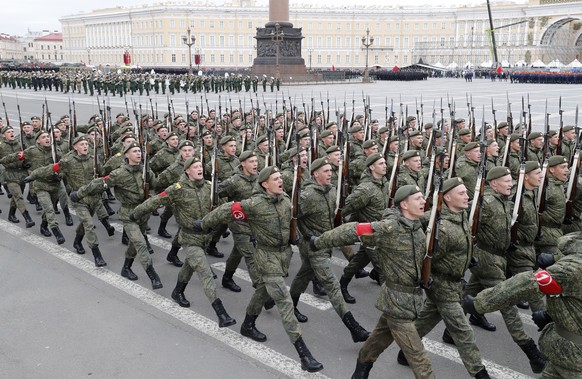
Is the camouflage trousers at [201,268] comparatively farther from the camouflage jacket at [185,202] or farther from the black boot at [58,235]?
the black boot at [58,235]

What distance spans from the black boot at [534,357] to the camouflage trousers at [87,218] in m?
5.64

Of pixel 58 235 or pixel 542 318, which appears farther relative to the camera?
pixel 58 235

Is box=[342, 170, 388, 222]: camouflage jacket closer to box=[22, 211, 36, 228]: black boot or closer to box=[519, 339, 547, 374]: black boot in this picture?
box=[519, 339, 547, 374]: black boot

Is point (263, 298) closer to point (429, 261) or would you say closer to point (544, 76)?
point (429, 261)

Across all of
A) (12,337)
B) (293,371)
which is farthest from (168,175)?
(293,371)

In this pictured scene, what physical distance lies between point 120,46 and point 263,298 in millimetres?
113928

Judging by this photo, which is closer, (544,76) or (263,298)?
(263,298)

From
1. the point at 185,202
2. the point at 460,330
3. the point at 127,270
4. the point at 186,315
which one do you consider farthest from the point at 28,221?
the point at 460,330

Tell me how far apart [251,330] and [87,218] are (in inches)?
138

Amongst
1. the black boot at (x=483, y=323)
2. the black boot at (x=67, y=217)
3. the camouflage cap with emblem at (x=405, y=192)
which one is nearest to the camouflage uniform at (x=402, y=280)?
the camouflage cap with emblem at (x=405, y=192)

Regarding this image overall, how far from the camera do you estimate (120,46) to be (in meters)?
110

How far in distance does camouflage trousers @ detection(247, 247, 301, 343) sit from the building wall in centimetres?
9411

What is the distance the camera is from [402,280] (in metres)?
4.34

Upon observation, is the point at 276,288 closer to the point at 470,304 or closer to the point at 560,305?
the point at 470,304
